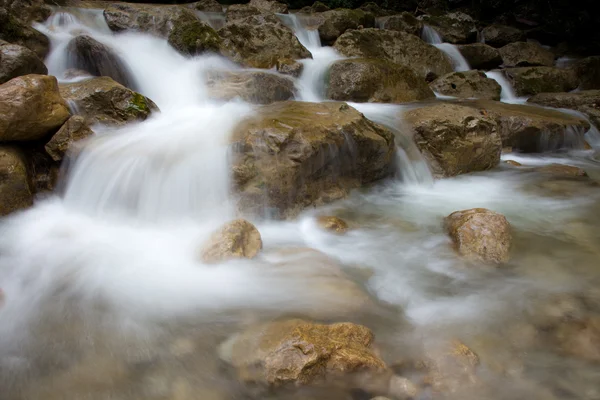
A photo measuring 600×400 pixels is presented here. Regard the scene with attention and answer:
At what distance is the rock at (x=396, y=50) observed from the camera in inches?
431

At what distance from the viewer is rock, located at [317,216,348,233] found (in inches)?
178

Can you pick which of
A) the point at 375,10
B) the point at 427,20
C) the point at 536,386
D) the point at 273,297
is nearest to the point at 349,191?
the point at 273,297

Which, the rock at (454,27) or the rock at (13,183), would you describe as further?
the rock at (454,27)

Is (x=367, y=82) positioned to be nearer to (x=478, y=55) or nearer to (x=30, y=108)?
(x=30, y=108)

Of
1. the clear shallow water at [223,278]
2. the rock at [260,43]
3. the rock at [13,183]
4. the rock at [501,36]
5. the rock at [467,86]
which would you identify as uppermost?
the rock at [501,36]

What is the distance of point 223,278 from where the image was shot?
351 centimetres

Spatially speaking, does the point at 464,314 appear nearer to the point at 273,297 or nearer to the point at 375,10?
the point at 273,297

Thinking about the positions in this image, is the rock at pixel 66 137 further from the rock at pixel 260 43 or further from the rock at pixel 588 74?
the rock at pixel 588 74

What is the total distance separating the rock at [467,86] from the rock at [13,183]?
9.40 meters

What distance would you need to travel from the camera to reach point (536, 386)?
2.41 metres

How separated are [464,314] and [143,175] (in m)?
3.72

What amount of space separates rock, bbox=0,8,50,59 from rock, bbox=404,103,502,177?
6927 millimetres

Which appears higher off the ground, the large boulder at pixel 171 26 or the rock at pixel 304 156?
the large boulder at pixel 171 26

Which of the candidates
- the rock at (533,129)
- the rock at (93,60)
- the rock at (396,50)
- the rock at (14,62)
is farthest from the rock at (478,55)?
the rock at (14,62)
